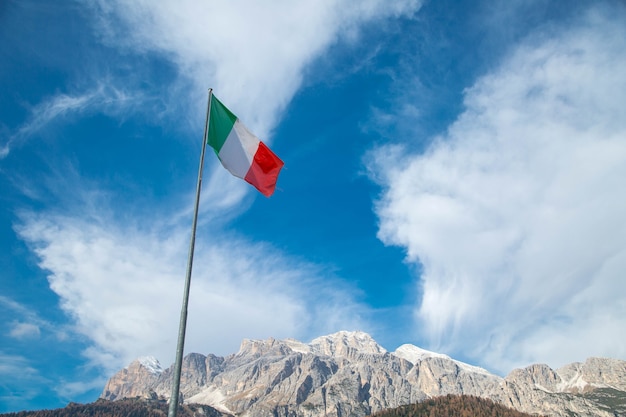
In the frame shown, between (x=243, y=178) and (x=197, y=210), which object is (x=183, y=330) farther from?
(x=243, y=178)

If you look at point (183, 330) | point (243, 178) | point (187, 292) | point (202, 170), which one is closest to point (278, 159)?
point (243, 178)

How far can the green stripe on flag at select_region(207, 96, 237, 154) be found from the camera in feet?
74.0

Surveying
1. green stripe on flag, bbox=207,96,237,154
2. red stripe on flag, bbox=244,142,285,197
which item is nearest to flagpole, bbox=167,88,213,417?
green stripe on flag, bbox=207,96,237,154

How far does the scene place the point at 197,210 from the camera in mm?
19328

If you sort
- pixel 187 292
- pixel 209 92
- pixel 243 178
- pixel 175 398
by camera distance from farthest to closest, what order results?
pixel 243 178 < pixel 209 92 < pixel 187 292 < pixel 175 398

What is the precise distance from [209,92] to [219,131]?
2.18 metres

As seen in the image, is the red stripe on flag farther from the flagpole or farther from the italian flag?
the flagpole

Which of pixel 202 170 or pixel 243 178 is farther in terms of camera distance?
pixel 243 178

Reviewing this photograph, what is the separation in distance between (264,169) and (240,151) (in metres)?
1.64

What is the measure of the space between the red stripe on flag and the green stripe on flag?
1989mm

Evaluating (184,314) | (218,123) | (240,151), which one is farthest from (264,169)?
(184,314)

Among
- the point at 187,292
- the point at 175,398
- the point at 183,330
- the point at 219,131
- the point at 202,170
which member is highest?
the point at 219,131

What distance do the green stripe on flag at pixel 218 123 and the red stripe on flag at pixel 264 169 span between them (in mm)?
1989

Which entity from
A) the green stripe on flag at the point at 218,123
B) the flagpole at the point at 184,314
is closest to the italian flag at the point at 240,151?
→ the green stripe on flag at the point at 218,123
